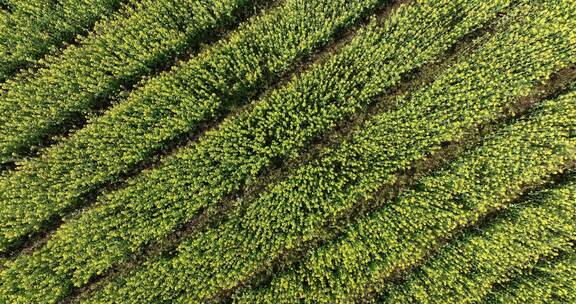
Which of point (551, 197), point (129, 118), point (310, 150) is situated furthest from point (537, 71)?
point (129, 118)

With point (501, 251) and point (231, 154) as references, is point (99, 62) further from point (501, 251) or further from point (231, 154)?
point (501, 251)

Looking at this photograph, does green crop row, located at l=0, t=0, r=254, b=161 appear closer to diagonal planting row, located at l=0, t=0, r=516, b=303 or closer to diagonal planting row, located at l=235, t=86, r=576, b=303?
diagonal planting row, located at l=0, t=0, r=516, b=303

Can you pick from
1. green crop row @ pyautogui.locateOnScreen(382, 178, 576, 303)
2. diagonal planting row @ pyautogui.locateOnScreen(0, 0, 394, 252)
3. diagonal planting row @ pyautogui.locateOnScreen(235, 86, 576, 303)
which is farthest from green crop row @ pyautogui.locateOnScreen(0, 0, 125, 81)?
green crop row @ pyautogui.locateOnScreen(382, 178, 576, 303)

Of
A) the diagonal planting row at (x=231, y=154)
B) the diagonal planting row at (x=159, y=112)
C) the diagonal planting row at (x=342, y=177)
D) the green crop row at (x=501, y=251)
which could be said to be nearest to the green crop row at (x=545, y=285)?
the green crop row at (x=501, y=251)

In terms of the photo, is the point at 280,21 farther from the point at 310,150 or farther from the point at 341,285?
the point at 341,285

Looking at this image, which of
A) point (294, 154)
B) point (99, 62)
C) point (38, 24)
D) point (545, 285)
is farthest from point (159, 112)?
point (545, 285)

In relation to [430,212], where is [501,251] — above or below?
below

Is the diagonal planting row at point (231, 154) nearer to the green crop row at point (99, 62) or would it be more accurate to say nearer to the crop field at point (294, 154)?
the crop field at point (294, 154)
